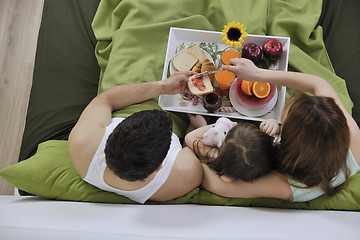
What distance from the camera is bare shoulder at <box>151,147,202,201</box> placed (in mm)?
925

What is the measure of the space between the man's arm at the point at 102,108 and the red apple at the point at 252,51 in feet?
0.88

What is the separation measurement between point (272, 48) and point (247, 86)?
222 mm

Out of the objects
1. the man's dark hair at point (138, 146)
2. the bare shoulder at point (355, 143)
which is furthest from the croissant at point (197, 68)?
the bare shoulder at point (355, 143)

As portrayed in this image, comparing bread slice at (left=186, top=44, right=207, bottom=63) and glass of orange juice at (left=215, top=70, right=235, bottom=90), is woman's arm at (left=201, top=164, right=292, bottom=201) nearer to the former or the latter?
glass of orange juice at (left=215, top=70, right=235, bottom=90)

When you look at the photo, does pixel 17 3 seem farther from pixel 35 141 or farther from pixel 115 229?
pixel 115 229

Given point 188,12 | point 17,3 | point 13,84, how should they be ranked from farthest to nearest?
point 17,3
point 13,84
point 188,12

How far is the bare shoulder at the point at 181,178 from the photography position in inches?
36.4

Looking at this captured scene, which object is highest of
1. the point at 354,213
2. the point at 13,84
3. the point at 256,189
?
the point at 13,84

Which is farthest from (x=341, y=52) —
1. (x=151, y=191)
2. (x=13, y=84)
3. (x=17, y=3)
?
(x=17, y=3)

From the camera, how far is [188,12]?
136 centimetres

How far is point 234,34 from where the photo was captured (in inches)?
42.1

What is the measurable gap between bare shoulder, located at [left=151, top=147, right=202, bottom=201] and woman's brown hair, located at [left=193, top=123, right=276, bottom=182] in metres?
0.11

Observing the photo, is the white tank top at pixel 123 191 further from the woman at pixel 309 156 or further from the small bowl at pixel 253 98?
the small bowl at pixel 253 98

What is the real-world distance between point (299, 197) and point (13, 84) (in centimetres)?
191
